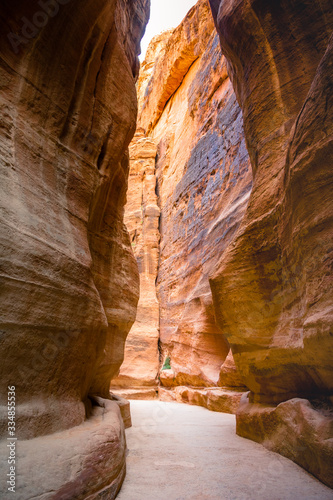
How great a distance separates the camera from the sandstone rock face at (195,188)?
38.6 ft

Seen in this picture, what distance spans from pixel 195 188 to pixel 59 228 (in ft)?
42.5

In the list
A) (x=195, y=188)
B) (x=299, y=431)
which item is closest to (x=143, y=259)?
(x=195, y=188)

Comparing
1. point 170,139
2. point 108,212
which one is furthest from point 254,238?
point 170,139

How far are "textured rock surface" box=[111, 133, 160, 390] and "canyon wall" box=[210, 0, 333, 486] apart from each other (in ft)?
35.0

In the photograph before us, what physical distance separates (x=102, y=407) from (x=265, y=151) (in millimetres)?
5012

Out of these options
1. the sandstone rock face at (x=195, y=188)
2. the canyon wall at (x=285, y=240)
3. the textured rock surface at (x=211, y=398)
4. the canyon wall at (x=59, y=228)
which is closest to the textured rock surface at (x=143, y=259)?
the sandstone rock face at (x=195, y=188)

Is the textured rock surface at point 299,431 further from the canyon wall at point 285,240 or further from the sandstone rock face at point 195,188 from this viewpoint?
the sandstone rock face at point 195,188

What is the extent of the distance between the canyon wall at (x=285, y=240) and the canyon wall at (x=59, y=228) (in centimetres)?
221

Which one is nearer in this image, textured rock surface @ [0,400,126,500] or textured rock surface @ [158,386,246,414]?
textured rock surface @ [0,400,126,500]

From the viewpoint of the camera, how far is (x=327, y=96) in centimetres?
341

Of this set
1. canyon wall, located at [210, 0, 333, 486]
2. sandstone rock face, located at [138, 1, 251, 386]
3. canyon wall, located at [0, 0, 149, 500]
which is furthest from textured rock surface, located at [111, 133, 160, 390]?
canyon wall, located at [210, 0, 333, 486]

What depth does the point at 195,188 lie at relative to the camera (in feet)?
52.1

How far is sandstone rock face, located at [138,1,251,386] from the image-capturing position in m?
11.8

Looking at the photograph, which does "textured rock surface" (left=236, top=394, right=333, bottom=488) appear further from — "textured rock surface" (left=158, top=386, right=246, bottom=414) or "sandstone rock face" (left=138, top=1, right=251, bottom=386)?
"sandstone rock face" (left=138, top=1, right=251, bottom=386)
